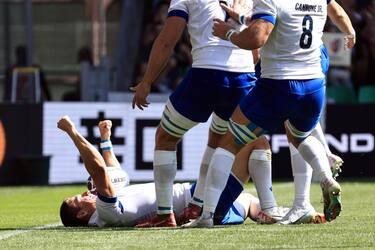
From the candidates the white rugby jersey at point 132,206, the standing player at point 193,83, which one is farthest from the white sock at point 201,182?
the white rugby jersey at point 132,206

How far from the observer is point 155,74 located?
30.5 feet

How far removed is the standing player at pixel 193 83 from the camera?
9289 mm

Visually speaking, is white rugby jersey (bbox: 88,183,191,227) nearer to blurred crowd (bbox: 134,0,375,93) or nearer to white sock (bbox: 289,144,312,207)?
white sock (bbox: 289,144,312,207)

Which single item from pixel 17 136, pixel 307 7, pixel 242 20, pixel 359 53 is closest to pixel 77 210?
pixel 242 20

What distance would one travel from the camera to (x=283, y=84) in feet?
29.2

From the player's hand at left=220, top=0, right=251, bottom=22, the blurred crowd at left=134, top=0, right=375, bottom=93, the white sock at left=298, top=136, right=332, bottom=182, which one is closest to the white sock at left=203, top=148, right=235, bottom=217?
the white sock at left=298, top=136, right=332, bottom=182

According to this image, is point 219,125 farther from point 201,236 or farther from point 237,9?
point 201,236

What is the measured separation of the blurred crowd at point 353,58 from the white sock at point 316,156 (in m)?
9.65

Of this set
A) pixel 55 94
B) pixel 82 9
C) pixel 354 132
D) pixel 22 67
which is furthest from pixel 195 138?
pixel 82 9

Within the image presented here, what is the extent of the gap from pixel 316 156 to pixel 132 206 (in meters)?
1.52

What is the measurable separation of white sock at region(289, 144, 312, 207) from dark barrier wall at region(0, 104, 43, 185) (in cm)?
746

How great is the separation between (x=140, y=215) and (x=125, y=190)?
24cm

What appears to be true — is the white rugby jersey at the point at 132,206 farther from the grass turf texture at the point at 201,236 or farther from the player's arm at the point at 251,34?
the player's arm at the point at 251,34

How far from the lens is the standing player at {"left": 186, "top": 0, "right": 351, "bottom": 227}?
29.1 ft
